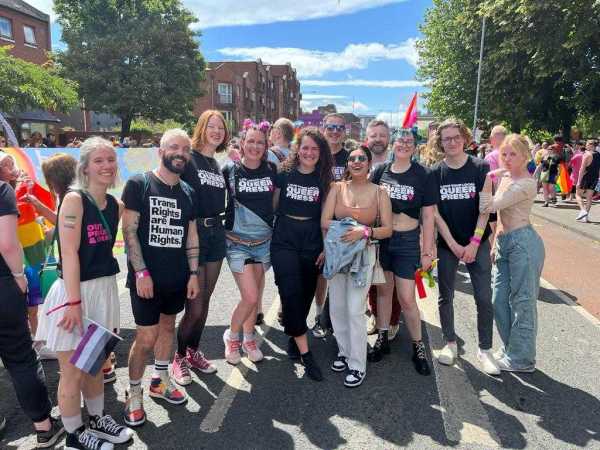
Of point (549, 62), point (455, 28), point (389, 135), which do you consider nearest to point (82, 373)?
point (389, 135)

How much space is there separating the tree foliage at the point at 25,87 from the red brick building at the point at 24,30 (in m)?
14.4

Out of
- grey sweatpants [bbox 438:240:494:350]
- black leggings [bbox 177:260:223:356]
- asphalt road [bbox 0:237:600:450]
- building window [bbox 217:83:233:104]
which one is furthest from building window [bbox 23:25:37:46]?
grey sweatpants [bbox 438:240:494:350]

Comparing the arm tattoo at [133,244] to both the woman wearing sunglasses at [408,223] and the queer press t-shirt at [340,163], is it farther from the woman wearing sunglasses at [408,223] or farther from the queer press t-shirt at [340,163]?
the queer press t-shirt at [340,163]

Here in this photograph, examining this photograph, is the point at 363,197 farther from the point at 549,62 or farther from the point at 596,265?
the point at 549,62

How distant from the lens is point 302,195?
3.62 meters

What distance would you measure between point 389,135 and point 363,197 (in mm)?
919

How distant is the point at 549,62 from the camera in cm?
1533

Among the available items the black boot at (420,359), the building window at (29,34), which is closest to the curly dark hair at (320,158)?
the black boot at (420,359)

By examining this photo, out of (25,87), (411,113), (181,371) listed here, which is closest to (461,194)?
(181,371)

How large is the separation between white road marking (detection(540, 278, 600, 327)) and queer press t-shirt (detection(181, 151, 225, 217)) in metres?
4.18

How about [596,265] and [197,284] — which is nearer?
[197,284]

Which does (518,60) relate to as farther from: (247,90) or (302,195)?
(247,90)

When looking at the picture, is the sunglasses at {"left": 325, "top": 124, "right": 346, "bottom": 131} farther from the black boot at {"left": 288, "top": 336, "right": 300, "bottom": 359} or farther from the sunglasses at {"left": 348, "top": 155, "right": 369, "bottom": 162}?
the black boot at {"left": 288, "top": 336, "right": 300, "bottom": 359}

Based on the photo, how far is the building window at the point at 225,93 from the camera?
5144 centimetres
